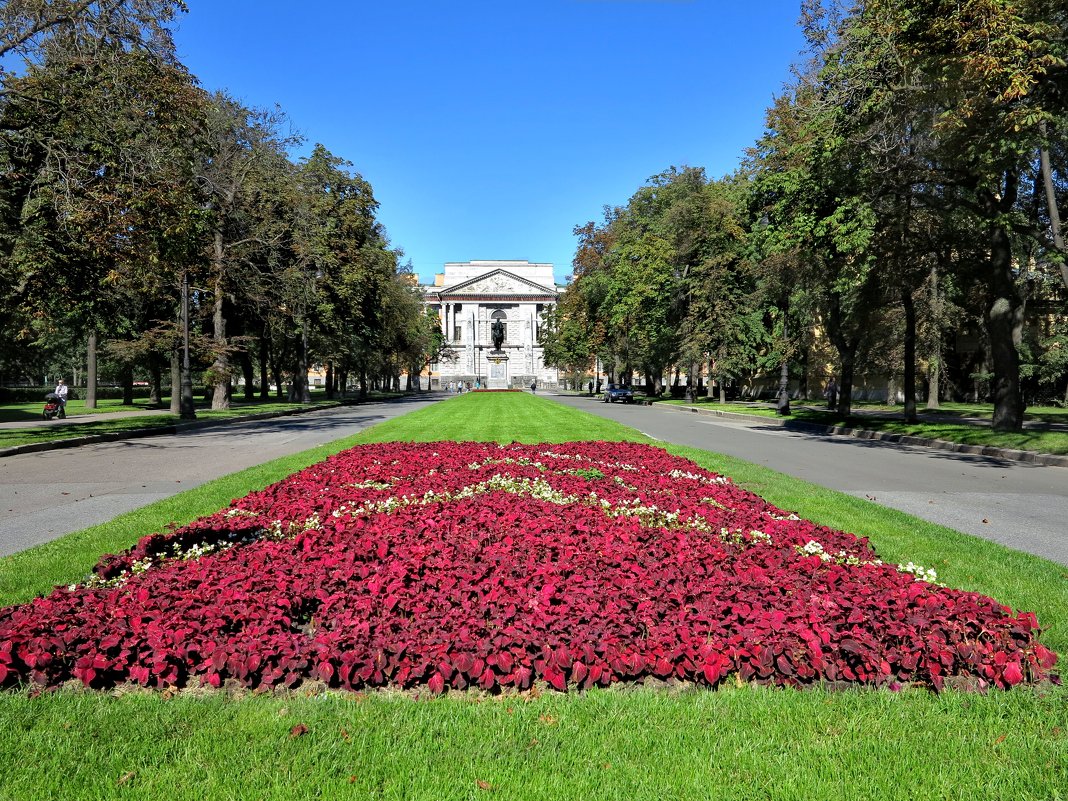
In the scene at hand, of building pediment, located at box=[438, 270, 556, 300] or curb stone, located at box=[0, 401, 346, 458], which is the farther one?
building pediment, located at box=[438, 270, 556, 300]

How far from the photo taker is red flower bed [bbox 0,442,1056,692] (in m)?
3.67

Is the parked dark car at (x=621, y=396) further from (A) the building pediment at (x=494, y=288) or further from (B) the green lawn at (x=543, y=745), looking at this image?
(A) the building pediment at (x=494, y=288)

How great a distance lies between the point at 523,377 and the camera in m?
123

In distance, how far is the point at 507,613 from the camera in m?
4.15

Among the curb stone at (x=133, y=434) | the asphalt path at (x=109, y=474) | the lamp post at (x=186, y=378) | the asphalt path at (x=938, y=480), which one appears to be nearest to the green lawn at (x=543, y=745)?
the asphalt path at (x=938, y=480)

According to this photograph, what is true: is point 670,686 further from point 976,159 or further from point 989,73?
point 976,159

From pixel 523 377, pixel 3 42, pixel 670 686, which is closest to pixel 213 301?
pixel 3 42

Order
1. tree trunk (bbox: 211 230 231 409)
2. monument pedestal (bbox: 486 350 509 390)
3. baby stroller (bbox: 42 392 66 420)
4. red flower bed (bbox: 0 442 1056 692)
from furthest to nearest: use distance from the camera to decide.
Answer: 1. monument pedestal (bbox: 486 350 509 390)
2. tree trunk (bbox: 211 230 231 409)
3. baby stroller (bbox: 42 392 66 420)
4. red flower bed (bbox: 0 442 1056 692)

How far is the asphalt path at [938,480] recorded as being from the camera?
786 centimetres

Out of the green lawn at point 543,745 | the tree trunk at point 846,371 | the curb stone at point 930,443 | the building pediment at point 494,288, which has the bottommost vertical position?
the curb stone at point 930,443

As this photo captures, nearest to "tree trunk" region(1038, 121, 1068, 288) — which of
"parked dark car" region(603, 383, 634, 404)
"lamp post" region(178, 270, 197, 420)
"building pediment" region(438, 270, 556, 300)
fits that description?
"lamp post" region(178, 270, 197, 420)

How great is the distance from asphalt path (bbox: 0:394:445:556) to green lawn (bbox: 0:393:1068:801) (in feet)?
14.7

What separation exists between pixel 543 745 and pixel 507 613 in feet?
3.86

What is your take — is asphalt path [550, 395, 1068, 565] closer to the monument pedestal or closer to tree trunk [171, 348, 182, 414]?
tree trunk [171, 348, 182, 414]
